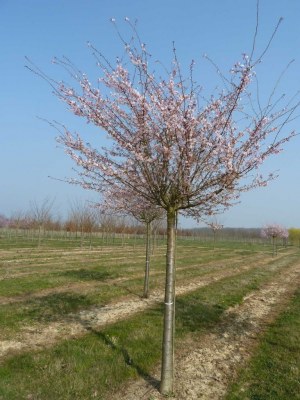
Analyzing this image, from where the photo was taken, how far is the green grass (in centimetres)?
543

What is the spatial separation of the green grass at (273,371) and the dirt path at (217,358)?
0.21 meters

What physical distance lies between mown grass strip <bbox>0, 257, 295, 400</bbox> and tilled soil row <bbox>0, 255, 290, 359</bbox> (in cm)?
36

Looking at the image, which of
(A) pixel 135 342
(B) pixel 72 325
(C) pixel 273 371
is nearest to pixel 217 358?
(C) pixel 273 371

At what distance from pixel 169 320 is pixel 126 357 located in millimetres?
1471

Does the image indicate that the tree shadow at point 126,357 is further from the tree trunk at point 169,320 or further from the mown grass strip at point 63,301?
the mown grass strip at point 63,301

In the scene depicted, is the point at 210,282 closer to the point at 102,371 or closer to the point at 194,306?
the point at 194,306

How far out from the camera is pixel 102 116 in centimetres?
553

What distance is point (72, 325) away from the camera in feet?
28.0

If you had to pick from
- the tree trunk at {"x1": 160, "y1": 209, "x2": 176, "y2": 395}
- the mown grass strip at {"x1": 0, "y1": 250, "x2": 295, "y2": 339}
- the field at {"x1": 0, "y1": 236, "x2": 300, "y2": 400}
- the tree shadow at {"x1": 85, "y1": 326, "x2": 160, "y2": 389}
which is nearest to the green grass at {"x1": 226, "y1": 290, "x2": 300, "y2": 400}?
the field at {"x1": 0, "y1": 236, "x2": 300, "y2": 400}

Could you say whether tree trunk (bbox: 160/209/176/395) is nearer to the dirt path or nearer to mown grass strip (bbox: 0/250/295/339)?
the dirt path

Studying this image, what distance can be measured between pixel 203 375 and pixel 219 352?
1188mm

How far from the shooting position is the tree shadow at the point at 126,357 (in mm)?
5761

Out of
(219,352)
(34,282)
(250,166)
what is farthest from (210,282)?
(250,166)

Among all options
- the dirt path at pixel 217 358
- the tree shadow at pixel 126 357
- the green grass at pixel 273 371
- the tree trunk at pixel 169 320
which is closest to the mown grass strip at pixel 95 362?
the tree shadow at pixel 126 357
